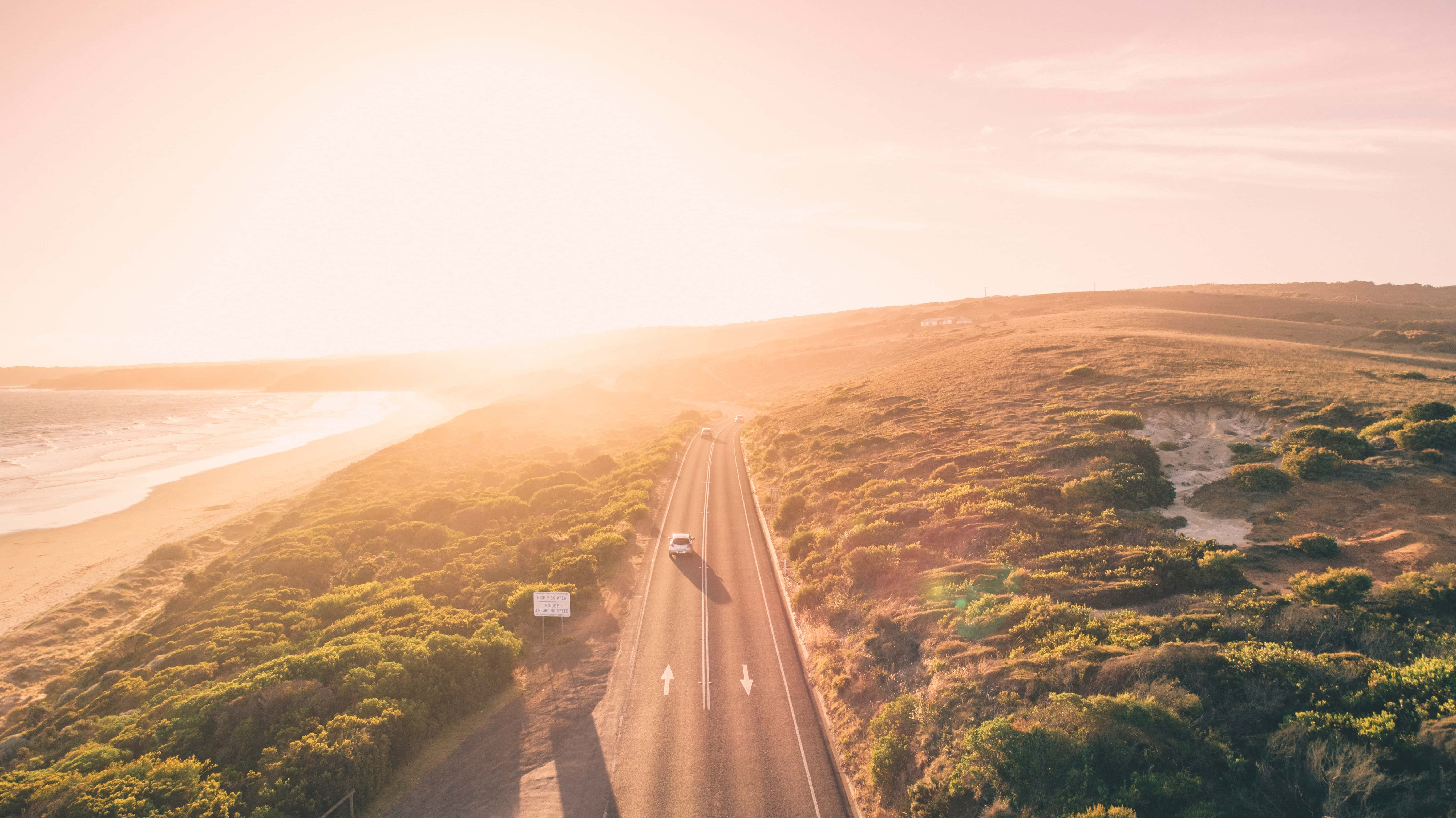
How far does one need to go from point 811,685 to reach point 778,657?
242 cm

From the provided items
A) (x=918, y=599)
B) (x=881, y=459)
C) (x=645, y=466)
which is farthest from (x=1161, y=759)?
(x=645, y=466)

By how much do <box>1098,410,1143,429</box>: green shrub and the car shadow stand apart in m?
29.8

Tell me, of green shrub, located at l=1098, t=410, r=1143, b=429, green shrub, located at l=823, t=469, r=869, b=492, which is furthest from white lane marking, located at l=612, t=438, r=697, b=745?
green shrub, located at l=1098, t=410, r=1143, b=429

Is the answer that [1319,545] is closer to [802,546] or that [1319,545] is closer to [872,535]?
[872,535]

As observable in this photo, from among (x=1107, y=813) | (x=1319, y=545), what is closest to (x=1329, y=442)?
(x=1319, y=545)

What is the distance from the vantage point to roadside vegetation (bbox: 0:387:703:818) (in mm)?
16391

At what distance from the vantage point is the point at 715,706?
2238cm

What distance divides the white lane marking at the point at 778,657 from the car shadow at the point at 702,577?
2.30 meters

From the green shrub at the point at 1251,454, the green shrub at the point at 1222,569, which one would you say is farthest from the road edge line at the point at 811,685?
the green shrub at the point at 1251,454

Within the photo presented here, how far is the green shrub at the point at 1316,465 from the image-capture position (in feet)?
88.3

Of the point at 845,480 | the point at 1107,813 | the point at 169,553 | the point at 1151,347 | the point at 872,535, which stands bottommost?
the point at 169,553

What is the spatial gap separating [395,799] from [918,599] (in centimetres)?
2170

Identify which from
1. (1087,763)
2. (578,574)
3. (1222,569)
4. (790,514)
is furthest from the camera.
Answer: (790,514)

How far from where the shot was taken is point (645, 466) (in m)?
56.7
